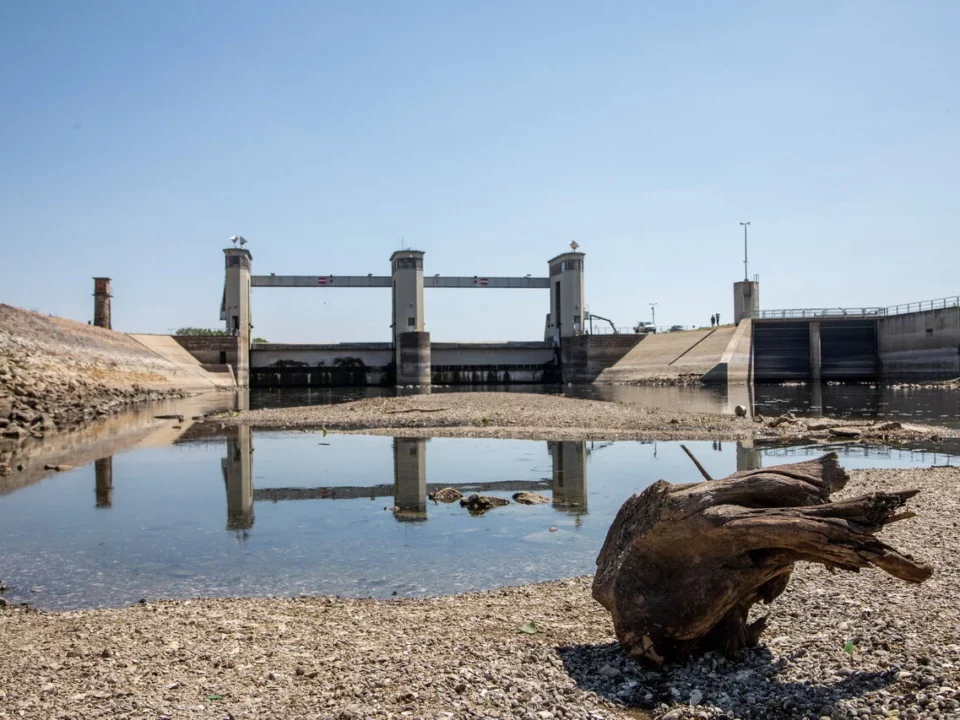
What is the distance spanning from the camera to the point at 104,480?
17000 millimetres

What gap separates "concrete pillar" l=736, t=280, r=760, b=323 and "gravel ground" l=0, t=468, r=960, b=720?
64.8 m

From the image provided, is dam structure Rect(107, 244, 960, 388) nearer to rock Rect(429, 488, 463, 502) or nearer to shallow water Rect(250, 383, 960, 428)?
shallow water Rect(250, 383, 960, 428)

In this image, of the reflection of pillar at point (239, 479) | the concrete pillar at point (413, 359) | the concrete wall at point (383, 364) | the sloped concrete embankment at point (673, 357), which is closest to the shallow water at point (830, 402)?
the sloped concrete embankment at point (673, 357)

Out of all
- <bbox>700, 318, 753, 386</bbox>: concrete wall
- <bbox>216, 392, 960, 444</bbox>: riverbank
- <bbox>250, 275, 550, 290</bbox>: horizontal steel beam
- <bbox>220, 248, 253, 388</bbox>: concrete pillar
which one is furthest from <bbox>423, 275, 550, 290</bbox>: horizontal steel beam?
<bbox>216, 392, 960, 444</bbox>: riverbank

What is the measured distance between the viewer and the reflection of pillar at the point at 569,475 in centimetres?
1376

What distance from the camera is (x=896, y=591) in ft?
23.4

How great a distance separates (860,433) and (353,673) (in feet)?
69.3

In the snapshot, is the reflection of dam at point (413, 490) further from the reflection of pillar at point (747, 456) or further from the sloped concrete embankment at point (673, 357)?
the sloped concrete embankment at point (673, 357)

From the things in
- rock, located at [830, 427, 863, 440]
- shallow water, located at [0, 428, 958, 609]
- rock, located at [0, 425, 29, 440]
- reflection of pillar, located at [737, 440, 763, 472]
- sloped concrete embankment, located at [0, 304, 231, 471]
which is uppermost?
sloped concrete embankment, located at [0, 304, 231, 471]

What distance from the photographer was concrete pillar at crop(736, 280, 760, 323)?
69.4 m

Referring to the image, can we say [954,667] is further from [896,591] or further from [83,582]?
[83,582]

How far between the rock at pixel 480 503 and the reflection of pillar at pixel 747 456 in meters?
6.27

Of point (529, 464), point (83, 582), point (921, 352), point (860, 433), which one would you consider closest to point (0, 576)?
point (83, 582)

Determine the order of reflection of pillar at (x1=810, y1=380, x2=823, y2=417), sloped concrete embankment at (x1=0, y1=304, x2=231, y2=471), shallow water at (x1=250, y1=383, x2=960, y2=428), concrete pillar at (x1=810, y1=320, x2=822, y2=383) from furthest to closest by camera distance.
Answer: concrete pillar at (x1=810, y1=320, x2=822, y2=383) → reflection of pillar at (x1=810, y1=380, x2=823, y2=417) → shallow water at (x1=250, y1=383, x2=960, y2=428) → sloped concrete embankment at (x1=0, y1=304, x2=231, y2=471)
